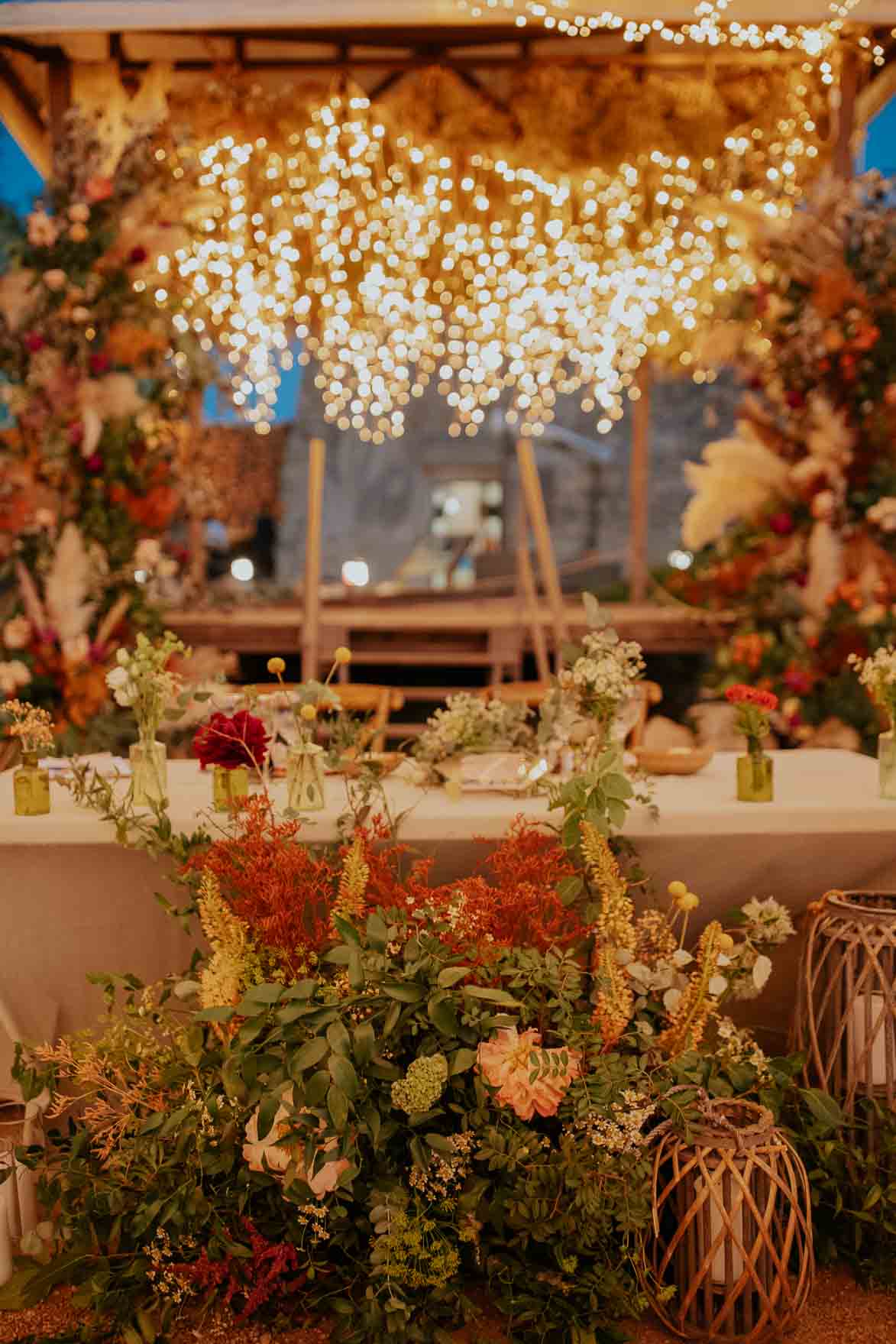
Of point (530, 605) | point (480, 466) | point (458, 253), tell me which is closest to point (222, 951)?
point (530, 605)

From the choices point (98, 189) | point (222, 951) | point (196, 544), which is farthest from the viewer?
point (196, 544)

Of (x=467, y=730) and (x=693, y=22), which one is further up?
(x=693, y=22)

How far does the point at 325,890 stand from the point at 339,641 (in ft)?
15.2

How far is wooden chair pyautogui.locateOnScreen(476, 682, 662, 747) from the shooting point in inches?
110

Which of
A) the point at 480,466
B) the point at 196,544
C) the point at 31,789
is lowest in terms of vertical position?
the point at 31,789

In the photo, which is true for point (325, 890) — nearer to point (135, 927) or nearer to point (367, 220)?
point (135, 927)

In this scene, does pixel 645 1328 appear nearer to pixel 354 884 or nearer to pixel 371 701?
pixel 354 884

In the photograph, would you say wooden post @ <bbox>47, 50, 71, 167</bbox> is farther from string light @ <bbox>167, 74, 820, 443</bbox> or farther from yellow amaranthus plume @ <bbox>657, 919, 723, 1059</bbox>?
yellow amaranthus plume @ <bbox>657, 919, 723, 1059</bbox>

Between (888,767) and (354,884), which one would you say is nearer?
(354,884)

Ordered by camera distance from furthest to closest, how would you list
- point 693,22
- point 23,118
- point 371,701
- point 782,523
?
point 23,118 → point 782,523 → point 693,22 → point 371,701

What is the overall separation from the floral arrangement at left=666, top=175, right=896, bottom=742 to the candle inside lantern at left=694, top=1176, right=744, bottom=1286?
3.08 metres

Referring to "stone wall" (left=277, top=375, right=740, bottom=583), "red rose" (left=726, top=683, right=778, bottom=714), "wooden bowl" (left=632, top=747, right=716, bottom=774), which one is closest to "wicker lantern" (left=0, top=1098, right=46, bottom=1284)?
"wooden bowl" (left=632, top=747, right=716, bottom=774)

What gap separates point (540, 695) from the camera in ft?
13.0

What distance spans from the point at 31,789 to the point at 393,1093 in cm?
97
